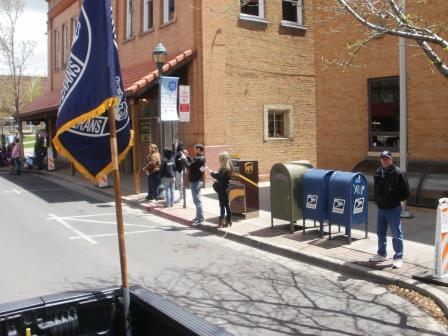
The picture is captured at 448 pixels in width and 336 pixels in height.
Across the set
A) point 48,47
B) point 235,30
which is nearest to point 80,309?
point 235,30

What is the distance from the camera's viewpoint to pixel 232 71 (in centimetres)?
1886

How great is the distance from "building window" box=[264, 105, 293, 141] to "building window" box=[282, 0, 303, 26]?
11.4ft

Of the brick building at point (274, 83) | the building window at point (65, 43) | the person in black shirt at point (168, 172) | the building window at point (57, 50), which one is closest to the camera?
the brick building at point (274, 83)

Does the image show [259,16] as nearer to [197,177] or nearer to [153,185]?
[153,185]

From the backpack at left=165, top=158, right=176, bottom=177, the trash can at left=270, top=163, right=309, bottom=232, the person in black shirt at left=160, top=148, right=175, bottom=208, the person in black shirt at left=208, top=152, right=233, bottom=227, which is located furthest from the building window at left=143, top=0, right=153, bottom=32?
the trash can at left=270, top=163, right=309, bottom=232

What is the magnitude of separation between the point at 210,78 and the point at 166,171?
18.4ft

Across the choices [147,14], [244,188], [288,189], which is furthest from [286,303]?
[147,14]

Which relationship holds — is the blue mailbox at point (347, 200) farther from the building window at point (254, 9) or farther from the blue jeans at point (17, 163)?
the blue jeans at point (17, 163)

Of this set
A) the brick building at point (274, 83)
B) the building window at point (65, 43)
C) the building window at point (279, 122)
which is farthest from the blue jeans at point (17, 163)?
the building window at point (279, 122)

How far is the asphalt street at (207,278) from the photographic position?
19.6 ft

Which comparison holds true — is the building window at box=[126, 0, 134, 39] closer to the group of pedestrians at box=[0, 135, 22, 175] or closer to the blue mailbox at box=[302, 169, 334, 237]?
the group of pedestrians at box=[0, 135, 22, 175]

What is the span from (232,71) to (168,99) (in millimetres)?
5037

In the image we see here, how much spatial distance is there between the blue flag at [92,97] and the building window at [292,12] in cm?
1788

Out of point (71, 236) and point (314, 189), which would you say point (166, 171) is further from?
point (314, 189)
